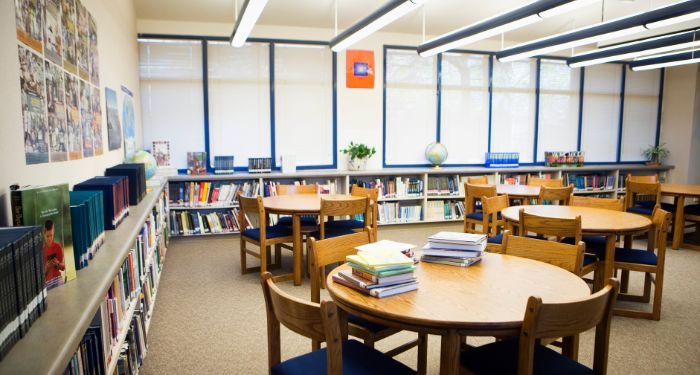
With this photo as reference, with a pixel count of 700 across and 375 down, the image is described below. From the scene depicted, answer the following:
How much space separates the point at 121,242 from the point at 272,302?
3.19 ft

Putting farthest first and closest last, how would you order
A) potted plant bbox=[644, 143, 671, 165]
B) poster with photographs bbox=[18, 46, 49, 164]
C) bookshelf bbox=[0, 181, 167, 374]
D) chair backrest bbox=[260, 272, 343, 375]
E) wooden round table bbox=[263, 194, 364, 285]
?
potted plant bbox=[644, 143, 671, 165] → wooden round table bbox=[263, 194, 364, 285] → poster with photographs bbox=[18, 46, 49, 164] → chair backrest bbox=[260, 272, 343, 375] → bookshelf bbox=[0, 181, 167, 374]

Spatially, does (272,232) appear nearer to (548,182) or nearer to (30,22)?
(30,22)

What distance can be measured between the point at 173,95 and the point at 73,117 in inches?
160

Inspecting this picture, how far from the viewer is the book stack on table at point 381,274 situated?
75.0 inches

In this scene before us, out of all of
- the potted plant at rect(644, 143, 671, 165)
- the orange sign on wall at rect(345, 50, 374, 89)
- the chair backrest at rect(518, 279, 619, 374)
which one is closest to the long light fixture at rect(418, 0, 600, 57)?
the orange sign on wall at rect(345, 50, 374, 89)

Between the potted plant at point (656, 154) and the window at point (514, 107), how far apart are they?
A: 2.58 m

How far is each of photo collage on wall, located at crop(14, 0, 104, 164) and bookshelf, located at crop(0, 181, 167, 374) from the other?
66cm

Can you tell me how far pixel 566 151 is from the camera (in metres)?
8.45

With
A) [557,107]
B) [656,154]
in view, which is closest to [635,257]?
[557,107]

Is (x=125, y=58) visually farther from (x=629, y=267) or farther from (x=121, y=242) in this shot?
(x=629, y=267)

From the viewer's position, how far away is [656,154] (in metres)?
8.91

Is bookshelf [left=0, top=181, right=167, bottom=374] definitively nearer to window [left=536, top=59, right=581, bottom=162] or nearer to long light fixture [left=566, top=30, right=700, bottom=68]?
Answer: long light fixture [left=566, top=30, right=700, bottom=68]

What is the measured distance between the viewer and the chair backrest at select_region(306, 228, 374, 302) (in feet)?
8.08

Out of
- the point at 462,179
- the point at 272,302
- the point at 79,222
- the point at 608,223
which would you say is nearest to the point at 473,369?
the point at 272,302
